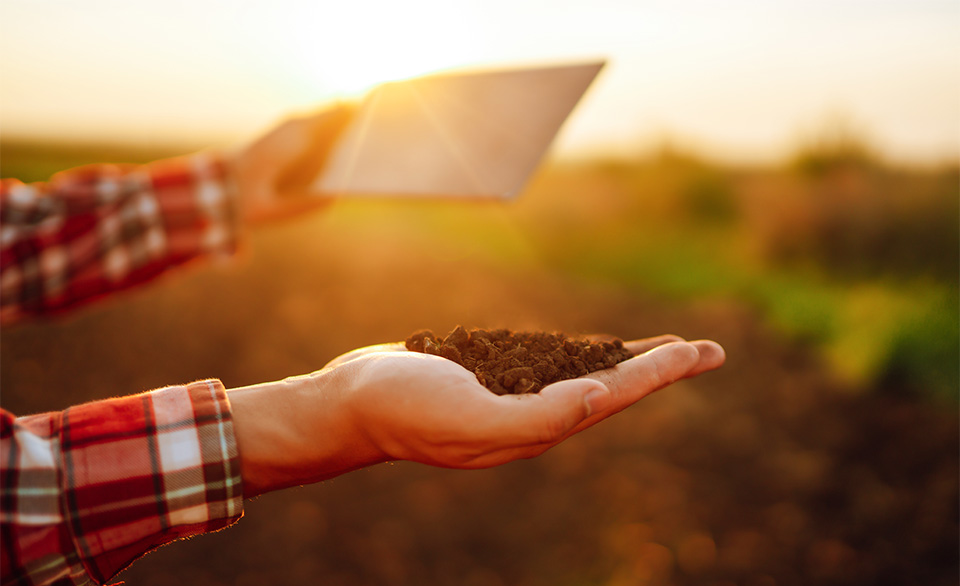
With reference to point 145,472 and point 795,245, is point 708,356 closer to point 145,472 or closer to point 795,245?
point 145,472

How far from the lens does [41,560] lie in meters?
0.90

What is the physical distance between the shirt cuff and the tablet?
1262mm

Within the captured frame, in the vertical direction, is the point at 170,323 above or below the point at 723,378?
below

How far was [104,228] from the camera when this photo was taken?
6.76ft

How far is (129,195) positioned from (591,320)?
3793mm

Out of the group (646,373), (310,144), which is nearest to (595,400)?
(646,373)

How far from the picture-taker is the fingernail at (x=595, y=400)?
1.06m

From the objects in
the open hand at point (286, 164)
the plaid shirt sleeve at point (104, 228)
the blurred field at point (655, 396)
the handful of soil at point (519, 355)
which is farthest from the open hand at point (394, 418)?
the open hand at point (286, 164)

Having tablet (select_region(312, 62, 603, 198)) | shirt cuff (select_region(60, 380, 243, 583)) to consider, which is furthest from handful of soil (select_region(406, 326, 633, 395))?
tablet (select_region(312, 62, 603, 198))

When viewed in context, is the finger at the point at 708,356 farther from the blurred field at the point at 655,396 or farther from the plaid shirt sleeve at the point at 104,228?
the plaid shirt sleeve at the point at 104,228

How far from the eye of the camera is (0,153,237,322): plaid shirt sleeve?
1901 mm

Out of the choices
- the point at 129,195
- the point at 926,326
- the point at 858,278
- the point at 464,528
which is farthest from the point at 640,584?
the point at 858,278

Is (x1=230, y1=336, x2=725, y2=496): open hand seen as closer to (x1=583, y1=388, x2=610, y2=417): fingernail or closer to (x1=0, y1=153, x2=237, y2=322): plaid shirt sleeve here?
(x1=583, y1=388, x2=610, y2=417): fingernail

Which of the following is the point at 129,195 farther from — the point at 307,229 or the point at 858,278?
the point at 858,278
